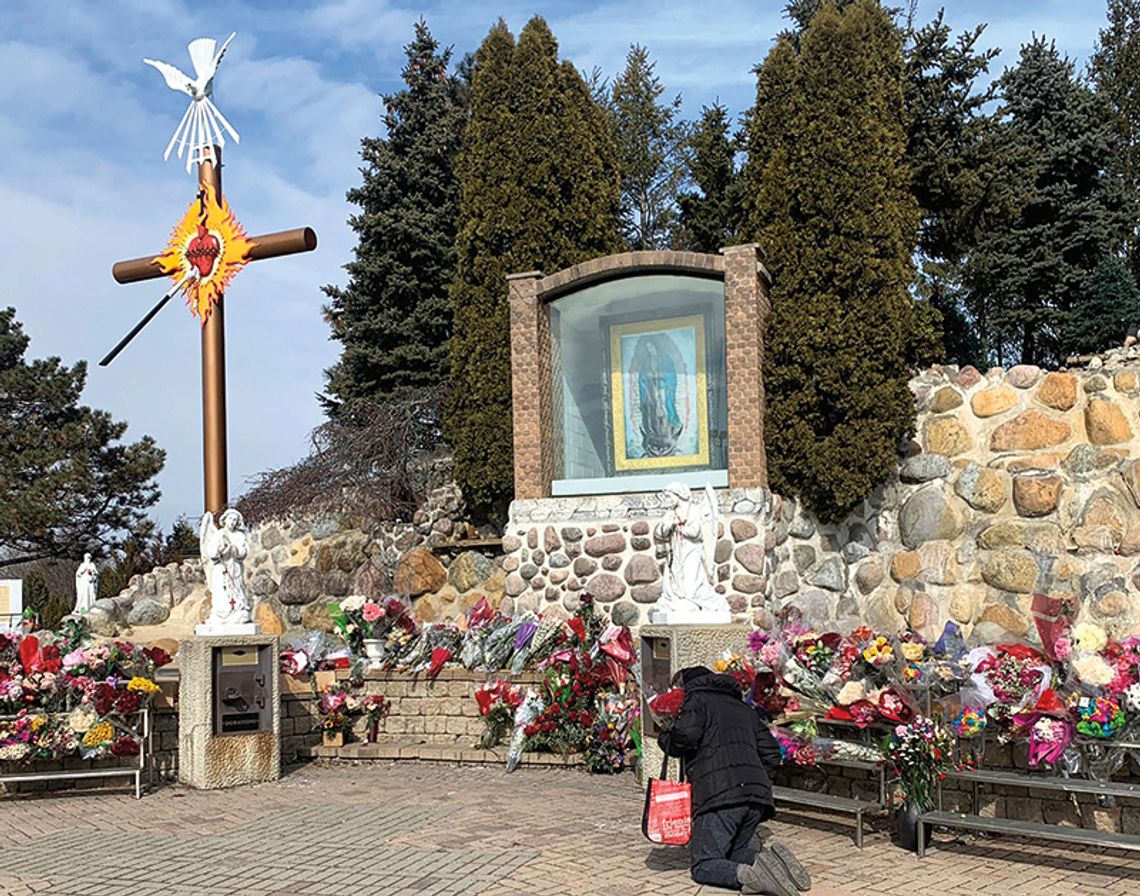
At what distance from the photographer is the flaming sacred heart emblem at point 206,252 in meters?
12.5

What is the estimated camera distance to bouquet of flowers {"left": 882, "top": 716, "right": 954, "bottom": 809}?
7.11 meters

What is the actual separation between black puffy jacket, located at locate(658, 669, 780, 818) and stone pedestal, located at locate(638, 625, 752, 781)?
6.34 ft

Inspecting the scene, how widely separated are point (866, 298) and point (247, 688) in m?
7.92

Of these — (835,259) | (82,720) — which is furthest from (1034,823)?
(835,259)

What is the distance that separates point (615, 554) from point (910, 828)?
6.62 m

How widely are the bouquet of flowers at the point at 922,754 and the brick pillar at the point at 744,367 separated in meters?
6.04

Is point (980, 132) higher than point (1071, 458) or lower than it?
higher

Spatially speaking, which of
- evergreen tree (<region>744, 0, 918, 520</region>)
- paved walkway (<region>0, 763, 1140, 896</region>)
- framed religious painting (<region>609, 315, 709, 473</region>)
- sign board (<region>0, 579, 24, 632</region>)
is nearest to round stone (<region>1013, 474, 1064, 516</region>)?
evergreen tree (<region>744, 0, 918, 520</region>)

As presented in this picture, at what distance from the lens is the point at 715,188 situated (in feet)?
68.4

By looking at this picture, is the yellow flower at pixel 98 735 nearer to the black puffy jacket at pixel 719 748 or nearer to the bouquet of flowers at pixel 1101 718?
the black puffy jacket at pixel 719 748

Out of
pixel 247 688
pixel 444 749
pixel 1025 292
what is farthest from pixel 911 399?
pixel 1025 292

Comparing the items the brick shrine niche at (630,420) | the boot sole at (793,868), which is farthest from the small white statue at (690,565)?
the brick shrine niche at (630,420)

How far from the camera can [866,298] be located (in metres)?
13.5

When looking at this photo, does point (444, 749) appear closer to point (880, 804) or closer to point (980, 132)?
point (880, 804)
